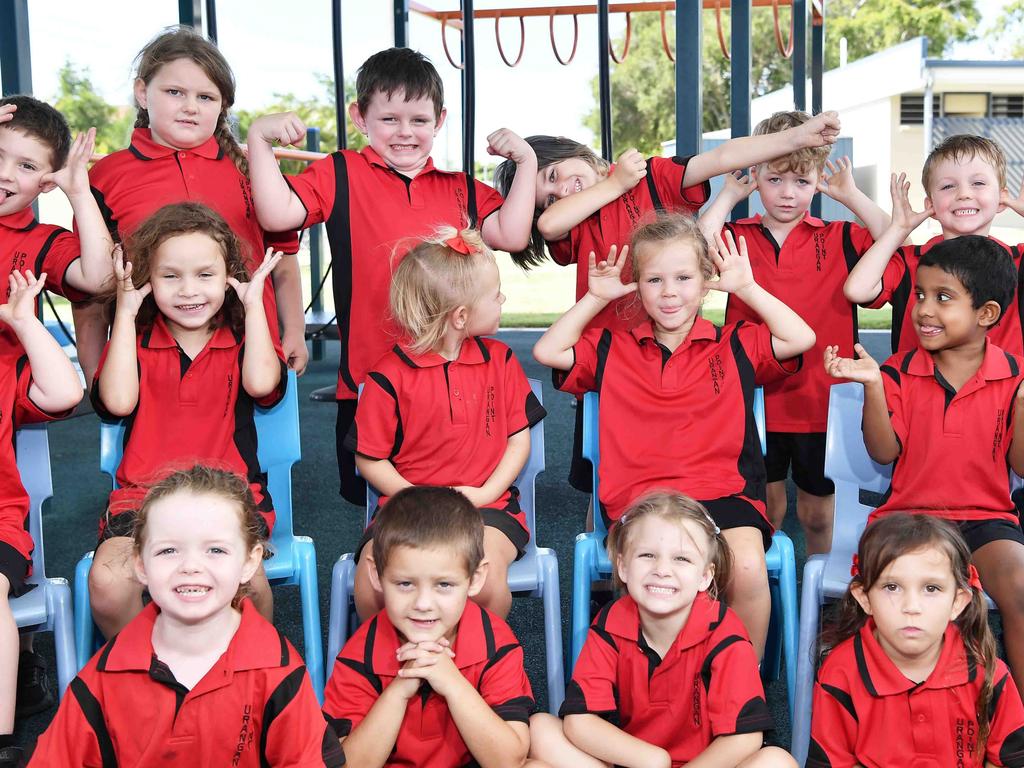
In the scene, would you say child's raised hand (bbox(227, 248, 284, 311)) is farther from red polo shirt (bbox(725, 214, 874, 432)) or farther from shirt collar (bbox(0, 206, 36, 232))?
red polo shirt (bbox(725, 214, 874, 432))

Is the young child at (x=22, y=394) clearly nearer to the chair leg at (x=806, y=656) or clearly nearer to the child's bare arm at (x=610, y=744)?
the child's bare arm at (x=610, y=744)

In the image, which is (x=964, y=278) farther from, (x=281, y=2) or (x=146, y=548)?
(x=281, y=2)

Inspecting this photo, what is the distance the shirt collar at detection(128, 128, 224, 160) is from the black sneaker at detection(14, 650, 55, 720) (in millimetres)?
1213

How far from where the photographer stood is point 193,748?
168cm

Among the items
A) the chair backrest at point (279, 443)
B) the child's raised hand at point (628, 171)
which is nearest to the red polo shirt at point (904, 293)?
the child's raised hand at point (628, 171)

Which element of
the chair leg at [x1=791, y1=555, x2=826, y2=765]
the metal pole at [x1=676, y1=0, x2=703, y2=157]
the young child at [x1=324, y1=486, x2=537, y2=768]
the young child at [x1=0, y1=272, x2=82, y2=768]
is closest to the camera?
the young child at [x1=324, y1=486, x2=537, y2=768]

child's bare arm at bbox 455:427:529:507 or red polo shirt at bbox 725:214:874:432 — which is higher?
red polo shirt at bbox 725:214:874:432

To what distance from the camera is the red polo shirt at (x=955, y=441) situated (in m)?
2.24

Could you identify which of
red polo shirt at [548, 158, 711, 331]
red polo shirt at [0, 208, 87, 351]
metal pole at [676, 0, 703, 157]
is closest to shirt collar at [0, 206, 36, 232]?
red polo shirt at [0, 208, 87, 351]

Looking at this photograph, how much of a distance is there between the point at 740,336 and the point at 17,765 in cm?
170

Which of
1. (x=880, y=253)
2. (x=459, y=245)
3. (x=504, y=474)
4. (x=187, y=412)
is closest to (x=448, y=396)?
(x=504, y=474)

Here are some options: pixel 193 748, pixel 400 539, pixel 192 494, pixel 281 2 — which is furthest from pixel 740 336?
pixel 281 2

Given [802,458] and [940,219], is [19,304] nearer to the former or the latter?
[802,458]

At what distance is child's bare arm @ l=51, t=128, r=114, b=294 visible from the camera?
2377mm
